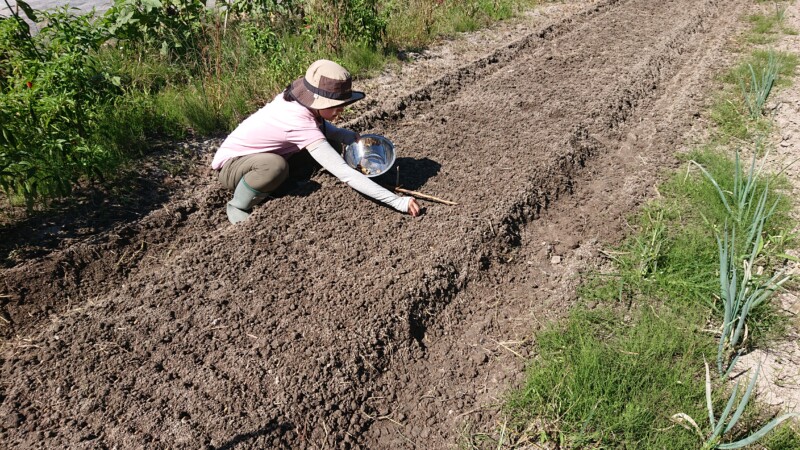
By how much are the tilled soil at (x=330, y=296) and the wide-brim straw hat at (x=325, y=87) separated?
0.66m

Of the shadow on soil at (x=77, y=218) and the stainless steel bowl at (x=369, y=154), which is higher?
the stainless steel bowl at (x=369, y=154)

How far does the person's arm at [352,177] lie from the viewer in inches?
123

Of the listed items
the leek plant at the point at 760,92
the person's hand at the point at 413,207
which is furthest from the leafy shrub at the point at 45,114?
the leek plant at the point at 760,92

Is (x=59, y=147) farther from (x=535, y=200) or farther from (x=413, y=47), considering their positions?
(x=413, y=47)

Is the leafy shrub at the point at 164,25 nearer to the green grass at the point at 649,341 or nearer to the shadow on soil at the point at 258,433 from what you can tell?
the shadow on soil at the point at 258,433

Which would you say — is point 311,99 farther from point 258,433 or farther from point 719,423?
point 719,423

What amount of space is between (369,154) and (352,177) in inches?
25.1

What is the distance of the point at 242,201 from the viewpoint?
3.39 m

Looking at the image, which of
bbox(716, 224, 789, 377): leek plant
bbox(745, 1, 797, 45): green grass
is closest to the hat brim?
bbox(716, 224, 789, 377): leek plant

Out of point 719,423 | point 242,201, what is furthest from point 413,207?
point 719,423

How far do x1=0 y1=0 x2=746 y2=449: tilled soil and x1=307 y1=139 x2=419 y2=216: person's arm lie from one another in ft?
0.46

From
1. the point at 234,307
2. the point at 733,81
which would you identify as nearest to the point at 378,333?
the point at 234,307

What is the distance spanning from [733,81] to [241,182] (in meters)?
5.08

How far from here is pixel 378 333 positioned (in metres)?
2.59
